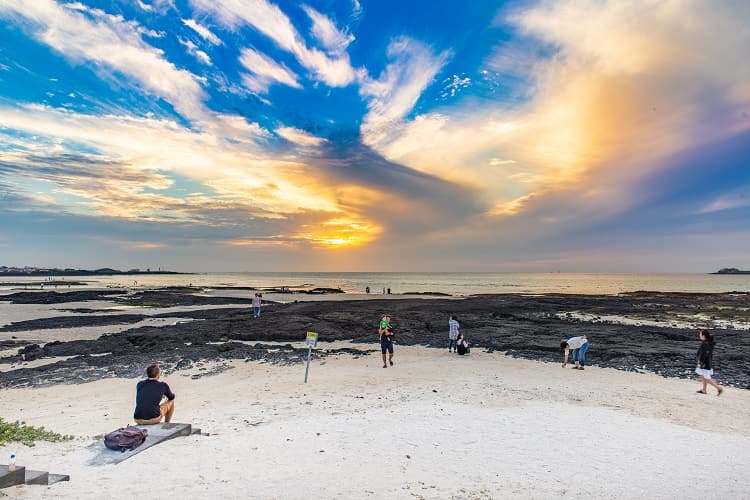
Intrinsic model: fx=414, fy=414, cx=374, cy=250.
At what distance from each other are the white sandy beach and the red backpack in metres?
0.36

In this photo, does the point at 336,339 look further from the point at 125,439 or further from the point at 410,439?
the point at 125,439

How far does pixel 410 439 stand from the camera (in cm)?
880

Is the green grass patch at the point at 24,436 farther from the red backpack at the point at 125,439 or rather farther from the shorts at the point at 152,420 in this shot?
the red backpack at the point at 125,439

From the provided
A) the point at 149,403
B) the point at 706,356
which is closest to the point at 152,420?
the point at 149,403

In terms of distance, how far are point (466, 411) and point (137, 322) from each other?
30483mm

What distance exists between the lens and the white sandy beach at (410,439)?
6613mm

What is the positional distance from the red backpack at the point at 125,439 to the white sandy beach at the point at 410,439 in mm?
362

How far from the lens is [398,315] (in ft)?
121

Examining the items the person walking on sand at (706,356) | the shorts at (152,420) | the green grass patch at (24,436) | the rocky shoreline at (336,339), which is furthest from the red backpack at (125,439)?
the person walking on sand at (706,356)

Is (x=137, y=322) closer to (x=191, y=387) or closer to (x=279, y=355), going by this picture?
(x=279, y=355)

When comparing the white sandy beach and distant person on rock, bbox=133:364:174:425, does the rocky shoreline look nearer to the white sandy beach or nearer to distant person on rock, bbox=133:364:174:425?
the white sandy beach

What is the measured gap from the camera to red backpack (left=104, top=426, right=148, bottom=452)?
7363 millimetres

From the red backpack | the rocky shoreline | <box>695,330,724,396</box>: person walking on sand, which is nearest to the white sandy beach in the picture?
the red backpack

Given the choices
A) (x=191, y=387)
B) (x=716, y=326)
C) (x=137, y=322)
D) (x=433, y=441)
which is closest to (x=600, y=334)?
(x=716, y=326)
